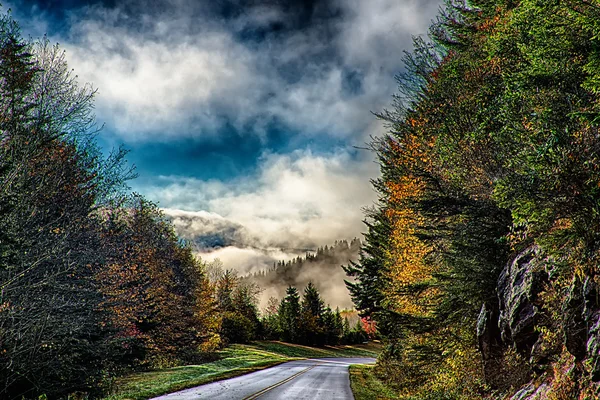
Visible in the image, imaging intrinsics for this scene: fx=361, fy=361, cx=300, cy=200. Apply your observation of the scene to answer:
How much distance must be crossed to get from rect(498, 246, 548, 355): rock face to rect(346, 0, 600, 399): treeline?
3cm

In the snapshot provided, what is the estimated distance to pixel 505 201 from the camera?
→ 25.1 ft

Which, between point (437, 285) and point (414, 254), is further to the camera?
point (414, 254)

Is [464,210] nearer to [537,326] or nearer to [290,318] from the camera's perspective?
[537,326]

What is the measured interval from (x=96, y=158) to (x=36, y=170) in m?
2.59

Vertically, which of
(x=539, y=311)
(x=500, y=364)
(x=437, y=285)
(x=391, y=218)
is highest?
(x=391, y=218)

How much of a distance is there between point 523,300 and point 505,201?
129 inches

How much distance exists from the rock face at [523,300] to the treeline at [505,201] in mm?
33

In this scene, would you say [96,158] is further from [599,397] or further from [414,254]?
[599,397]

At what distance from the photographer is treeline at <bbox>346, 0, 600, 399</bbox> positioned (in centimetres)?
679

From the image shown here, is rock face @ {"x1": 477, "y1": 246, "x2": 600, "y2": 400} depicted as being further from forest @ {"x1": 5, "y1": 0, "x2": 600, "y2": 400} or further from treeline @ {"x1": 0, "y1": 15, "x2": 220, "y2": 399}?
treeline @ {"x1": 0, "y1": 15, "x2": 220, "y2": 399}

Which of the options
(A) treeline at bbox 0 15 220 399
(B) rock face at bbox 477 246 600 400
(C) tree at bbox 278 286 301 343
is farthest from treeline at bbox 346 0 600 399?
(C) tree at bbox 278 286 301 343

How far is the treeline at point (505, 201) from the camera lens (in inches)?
267

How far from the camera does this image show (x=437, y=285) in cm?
1200

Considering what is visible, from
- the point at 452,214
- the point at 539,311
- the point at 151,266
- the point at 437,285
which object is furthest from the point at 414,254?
the point at 151,266
